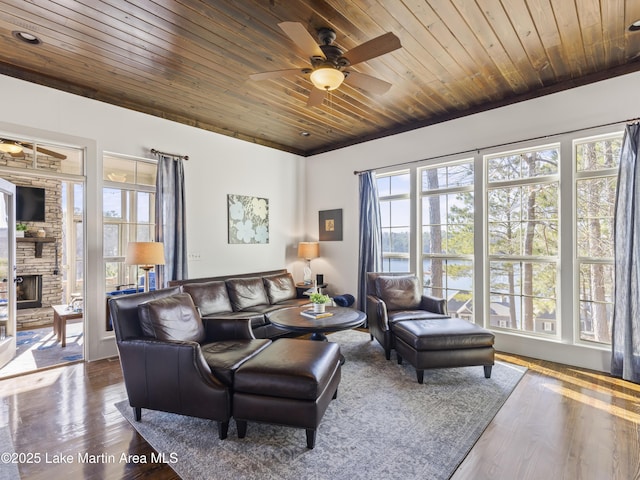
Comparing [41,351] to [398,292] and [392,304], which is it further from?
[398,292]

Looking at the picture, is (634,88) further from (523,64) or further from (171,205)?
(171,205)

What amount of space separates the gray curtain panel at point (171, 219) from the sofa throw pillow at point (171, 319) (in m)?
1.53

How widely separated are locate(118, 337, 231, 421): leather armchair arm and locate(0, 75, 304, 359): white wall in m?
1.82

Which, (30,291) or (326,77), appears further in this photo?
(30,291)

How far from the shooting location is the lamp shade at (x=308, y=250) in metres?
5.53

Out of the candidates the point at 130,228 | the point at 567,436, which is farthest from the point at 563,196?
the point at 130,228

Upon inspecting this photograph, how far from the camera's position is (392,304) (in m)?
4.00

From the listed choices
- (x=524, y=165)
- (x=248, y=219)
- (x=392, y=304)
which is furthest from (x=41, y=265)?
(x=524, y=165)

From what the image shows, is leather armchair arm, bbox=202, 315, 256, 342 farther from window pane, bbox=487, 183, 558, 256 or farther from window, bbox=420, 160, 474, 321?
window pane, bbox=487, 183, 558, 256

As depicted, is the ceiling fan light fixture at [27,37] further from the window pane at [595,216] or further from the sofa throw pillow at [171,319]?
the window pane at [595,216]

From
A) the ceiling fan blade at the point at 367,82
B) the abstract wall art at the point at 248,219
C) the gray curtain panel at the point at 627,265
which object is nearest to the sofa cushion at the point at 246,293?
the abstract wall art at the point at 248,219

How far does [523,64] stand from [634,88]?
108 cm

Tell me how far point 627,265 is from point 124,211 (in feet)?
17.8

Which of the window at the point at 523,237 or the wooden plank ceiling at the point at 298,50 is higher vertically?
the wooden plank ceiling at the point at 298,50
